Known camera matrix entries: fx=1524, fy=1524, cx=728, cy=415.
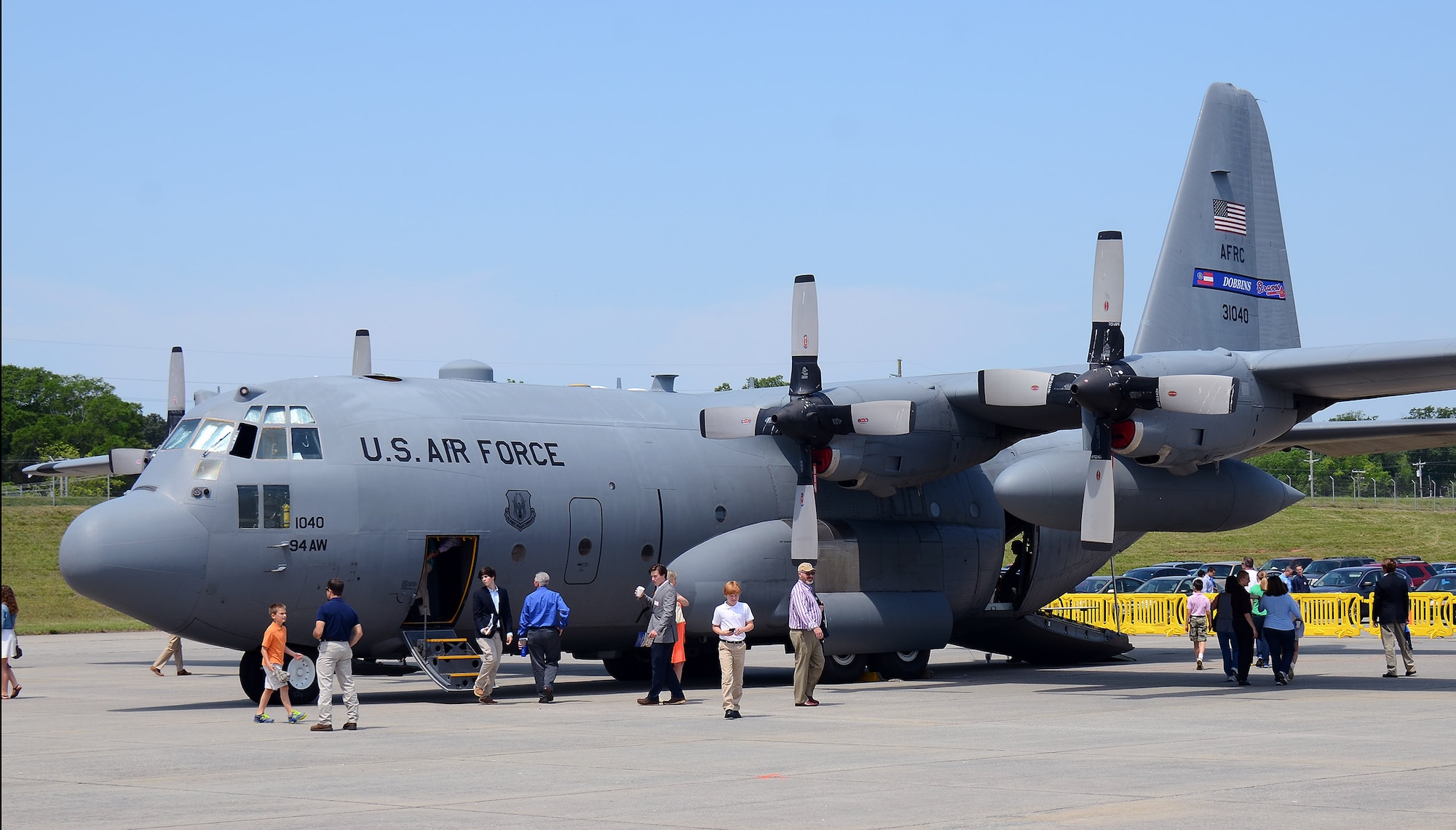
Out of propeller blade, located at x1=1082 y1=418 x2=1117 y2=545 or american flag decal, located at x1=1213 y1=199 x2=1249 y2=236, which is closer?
propeller blade, located at x1=1082 y1=418 x2=1117 y2=545

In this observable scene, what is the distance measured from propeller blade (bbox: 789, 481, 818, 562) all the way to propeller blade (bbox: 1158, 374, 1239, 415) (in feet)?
14.0

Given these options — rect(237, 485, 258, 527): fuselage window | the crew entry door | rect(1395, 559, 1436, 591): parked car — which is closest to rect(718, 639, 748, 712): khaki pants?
the crew entry door

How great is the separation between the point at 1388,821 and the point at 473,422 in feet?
40.0

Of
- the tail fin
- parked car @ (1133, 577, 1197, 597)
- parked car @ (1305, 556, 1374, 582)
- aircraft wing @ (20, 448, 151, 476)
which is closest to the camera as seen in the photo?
the tail fin

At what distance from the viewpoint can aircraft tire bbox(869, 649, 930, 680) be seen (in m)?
20.8

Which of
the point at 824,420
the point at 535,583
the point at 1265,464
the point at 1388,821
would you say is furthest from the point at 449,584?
the point at 1265,464

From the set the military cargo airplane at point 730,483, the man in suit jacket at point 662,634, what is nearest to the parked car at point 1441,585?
the military cargo airplane at point 730,483

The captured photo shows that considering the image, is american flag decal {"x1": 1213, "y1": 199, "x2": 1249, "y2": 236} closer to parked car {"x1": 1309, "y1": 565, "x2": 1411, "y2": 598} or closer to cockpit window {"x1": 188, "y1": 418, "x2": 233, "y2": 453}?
cockpit window {"x1": 188, "y1": 418, "x2": 233, "y2": 453}

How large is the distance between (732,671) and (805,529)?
347cm

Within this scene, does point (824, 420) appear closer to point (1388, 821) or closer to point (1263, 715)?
point (1263, 715)

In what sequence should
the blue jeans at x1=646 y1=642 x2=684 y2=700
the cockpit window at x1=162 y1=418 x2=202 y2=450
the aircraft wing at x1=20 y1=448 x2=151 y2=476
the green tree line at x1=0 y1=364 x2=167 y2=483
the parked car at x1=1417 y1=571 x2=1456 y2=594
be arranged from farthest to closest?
the green tree line at x1=0 y1=364 x2=167 y2=483, the parked car at x1=1417 y1=571 x2=1456 y2=594, the aircraft wing at x1=20 y1=448 x2=151 y2=476, the blue jeans at x1=646 y1=642 x2=684 y2=700, the cockpit window at x1=162 y1=418 x2=202 y2=450

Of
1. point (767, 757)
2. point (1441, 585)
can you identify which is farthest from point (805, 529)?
point (1441, 585)

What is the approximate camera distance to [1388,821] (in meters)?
8.21

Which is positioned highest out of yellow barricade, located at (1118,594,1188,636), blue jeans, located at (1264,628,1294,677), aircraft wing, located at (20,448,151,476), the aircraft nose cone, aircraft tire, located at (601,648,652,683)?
aircraft wing, located at (20,448,151,476)
